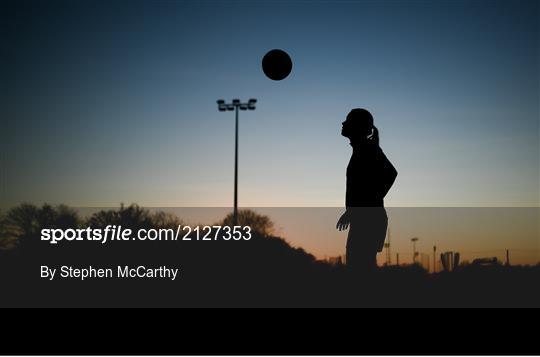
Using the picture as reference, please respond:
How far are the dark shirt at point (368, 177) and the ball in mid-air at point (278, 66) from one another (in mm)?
5893

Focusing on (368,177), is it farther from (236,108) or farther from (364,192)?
(236,108)

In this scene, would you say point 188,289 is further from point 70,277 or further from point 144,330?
point 144,330

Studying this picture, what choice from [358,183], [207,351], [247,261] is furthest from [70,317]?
[247,261]

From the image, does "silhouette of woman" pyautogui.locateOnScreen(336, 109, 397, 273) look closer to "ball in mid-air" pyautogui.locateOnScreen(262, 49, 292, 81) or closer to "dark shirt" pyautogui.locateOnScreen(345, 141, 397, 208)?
"dark shirt" pyautogui.locateOnScreen(345, 141, 397, 208)

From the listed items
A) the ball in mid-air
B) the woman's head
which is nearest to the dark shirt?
the woman's head

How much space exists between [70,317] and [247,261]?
518 inches

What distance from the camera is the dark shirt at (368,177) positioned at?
5.19 m

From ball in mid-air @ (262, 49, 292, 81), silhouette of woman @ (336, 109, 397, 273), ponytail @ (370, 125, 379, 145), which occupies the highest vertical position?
ball in mid-air @ (262, 49, 292, 81)

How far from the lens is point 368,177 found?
519 cm

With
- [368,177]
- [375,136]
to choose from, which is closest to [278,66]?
[375,136]

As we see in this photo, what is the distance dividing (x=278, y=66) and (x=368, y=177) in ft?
20.4

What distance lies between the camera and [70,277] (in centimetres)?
954

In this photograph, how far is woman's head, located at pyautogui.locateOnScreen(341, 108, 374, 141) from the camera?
208 inches

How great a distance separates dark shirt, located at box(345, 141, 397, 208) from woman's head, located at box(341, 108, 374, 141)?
0.11 meters
